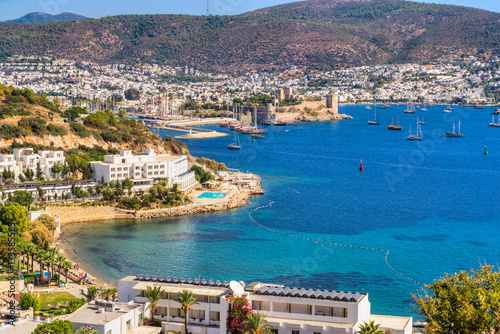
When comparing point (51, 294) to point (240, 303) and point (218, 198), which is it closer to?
point (240, 303)

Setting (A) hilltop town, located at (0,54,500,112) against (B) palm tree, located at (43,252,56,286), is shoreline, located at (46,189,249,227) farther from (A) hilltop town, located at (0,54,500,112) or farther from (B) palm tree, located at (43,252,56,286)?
(A) hilltop town, located at (0,54,500,112)

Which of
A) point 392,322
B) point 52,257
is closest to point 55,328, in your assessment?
point 392,322

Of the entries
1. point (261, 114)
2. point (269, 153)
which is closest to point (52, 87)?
point (261, 114)

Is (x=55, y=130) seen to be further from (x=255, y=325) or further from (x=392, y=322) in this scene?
(x=392, y=322)

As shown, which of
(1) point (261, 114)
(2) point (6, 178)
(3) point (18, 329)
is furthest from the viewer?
(1) point (261, 114)

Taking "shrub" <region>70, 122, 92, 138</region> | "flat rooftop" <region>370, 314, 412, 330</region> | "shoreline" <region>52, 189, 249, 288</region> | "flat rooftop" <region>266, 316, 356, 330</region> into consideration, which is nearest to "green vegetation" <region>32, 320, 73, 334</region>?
"flat rooftop" <region>266, 316, 356, 330</region>
